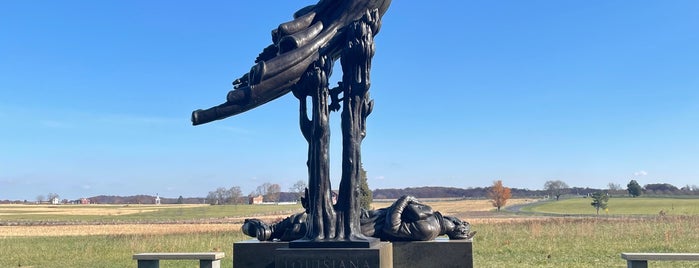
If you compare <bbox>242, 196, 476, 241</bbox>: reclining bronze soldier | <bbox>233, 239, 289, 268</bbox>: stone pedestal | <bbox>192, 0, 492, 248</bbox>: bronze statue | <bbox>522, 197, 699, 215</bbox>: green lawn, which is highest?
<bbox>192, 0, 492, 248</bbox>: bronze statue

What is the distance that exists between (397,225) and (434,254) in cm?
54

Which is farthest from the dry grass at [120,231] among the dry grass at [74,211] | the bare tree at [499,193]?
the bare tree at [499,193]

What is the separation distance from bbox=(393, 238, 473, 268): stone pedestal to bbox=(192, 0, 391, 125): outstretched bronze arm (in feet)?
7.54

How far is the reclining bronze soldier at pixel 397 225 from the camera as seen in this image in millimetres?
7160

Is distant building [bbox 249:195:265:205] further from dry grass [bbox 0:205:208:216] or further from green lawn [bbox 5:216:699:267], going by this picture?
green lawn [bbox 5:216:699:267]

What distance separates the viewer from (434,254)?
7.00 meters

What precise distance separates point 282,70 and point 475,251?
10244 millimetres

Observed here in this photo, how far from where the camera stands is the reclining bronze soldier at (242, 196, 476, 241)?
716 cm

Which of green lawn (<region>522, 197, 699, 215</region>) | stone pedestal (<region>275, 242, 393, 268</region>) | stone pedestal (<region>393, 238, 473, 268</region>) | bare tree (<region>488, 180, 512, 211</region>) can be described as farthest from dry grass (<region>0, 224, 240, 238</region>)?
bare tree (<region>488, 180, 512, 211</region>)

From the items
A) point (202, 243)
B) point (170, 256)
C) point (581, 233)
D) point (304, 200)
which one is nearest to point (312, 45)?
point (304, 200)

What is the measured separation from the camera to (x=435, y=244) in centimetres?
702

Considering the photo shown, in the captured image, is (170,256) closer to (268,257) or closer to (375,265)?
(268,257)

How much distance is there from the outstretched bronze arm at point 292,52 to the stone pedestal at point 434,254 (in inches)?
90.5

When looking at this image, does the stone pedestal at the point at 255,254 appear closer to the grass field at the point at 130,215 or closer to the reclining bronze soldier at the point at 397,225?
the reclining bronze soldier at the point at 397,225
